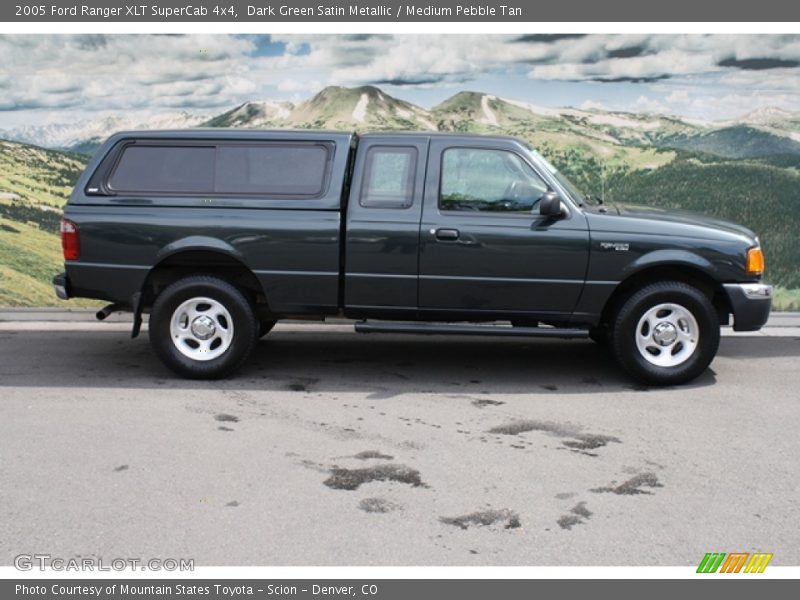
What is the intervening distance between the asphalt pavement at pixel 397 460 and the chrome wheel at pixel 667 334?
28 cm

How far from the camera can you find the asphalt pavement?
414 cm

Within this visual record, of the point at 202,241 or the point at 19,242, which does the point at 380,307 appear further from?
the point at 19,242

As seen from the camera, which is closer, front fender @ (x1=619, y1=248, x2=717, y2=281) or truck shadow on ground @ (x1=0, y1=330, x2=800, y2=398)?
front fender @ (x1=619, y1=248, x2=717, y2=281)

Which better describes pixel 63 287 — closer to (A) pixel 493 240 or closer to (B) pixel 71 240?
(B) pixel 71 240

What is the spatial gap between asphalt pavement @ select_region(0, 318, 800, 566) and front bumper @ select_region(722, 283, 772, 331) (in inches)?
20.8

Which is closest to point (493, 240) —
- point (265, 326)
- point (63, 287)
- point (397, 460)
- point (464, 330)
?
point (464, 330)

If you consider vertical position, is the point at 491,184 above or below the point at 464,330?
above

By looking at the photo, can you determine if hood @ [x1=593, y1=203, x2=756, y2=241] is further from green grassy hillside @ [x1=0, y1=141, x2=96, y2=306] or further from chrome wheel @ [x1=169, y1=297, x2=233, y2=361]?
green grassy hillside @ [x1=0, y1=141, x2=96, y2=306]

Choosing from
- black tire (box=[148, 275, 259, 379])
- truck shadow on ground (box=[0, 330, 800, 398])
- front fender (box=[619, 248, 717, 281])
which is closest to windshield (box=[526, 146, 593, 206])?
front fender (box=[619, 248, 717, 281])

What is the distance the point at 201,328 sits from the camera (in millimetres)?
7051

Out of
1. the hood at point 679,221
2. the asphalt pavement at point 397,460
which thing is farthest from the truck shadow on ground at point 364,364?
the hood at point 679,221

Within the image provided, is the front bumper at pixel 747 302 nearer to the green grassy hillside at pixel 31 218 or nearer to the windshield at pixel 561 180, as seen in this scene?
the windshield at pixel 561 180

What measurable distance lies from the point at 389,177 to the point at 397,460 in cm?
258

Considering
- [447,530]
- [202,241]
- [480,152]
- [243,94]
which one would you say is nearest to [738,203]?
[480,152]
